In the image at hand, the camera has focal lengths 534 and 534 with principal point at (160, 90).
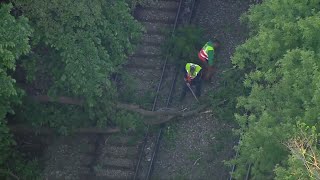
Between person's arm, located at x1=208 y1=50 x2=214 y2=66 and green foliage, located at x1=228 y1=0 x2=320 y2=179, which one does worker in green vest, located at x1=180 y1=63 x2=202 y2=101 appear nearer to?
person's arm, located at x1=208 y1=50 x2=214 y2=66

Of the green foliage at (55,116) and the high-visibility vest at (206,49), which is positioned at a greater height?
the high-visibility vest at (206,49)

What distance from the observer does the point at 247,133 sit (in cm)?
1325

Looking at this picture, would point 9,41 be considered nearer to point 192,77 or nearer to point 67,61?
point 67,61

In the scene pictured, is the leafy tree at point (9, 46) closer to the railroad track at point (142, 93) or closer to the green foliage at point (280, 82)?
the railroad track at point (142, 93)

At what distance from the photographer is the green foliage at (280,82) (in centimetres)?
1255

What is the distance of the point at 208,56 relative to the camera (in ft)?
58.6

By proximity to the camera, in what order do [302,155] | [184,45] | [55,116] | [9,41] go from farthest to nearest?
[184,45], [55,116], [9,41], [302,155]

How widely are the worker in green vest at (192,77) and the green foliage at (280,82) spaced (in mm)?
3186

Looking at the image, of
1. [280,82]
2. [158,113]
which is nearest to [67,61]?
[158,113]

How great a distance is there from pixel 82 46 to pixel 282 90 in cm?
562

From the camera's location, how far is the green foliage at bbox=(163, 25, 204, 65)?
60.7ft

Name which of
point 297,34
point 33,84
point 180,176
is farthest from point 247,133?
point 33,84

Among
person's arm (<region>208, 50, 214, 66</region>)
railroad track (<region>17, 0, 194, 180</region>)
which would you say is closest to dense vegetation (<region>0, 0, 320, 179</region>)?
person's arm (<region>208, 50, 214, 66</region>)

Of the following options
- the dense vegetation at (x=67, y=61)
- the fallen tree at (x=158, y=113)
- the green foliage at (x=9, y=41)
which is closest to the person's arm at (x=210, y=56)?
the fallen tree at (x=158, y=113)
